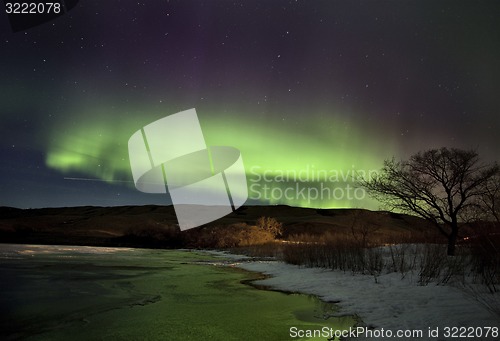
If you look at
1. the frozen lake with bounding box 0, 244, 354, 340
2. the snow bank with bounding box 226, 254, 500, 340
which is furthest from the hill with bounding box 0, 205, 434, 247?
the frozen lake with bounding box 0, 244, 354, 340

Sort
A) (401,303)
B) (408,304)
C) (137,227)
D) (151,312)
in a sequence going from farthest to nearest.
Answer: (137,227) → (401,303) → (408,304) → (151,312)

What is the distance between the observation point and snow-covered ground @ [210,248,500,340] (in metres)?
6.21

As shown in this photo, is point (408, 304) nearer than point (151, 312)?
No

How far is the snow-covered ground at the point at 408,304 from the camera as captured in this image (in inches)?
245

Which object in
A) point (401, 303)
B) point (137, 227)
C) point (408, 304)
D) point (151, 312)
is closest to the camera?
point (151, 312)

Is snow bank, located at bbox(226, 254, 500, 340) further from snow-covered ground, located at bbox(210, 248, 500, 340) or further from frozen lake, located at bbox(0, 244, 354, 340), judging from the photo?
frozen lake, located at bbox(0, 244, 354, 340)

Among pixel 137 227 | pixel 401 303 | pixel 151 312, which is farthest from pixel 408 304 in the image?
pixel 137 227

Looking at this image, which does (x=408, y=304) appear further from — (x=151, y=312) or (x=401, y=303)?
(x=151, y=312)

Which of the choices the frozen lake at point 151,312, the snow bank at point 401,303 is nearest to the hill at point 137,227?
the snow bank at point 401,303

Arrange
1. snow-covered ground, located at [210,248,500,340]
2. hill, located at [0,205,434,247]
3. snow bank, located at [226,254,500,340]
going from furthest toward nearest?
hill, located at [0,205,434,247] < snow bank, located at [226,254,500,340] < snow-covered ground, located at [210,248,500,340]

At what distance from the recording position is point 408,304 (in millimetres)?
8375

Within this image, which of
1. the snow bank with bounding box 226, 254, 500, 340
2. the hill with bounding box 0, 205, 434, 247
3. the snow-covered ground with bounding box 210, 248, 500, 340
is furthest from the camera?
the hill with bounding box 0, 205, 434, 247

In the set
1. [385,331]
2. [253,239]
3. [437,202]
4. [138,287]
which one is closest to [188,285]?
[138,287]

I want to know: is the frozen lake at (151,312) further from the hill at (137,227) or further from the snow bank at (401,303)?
the hill at (137,227)
